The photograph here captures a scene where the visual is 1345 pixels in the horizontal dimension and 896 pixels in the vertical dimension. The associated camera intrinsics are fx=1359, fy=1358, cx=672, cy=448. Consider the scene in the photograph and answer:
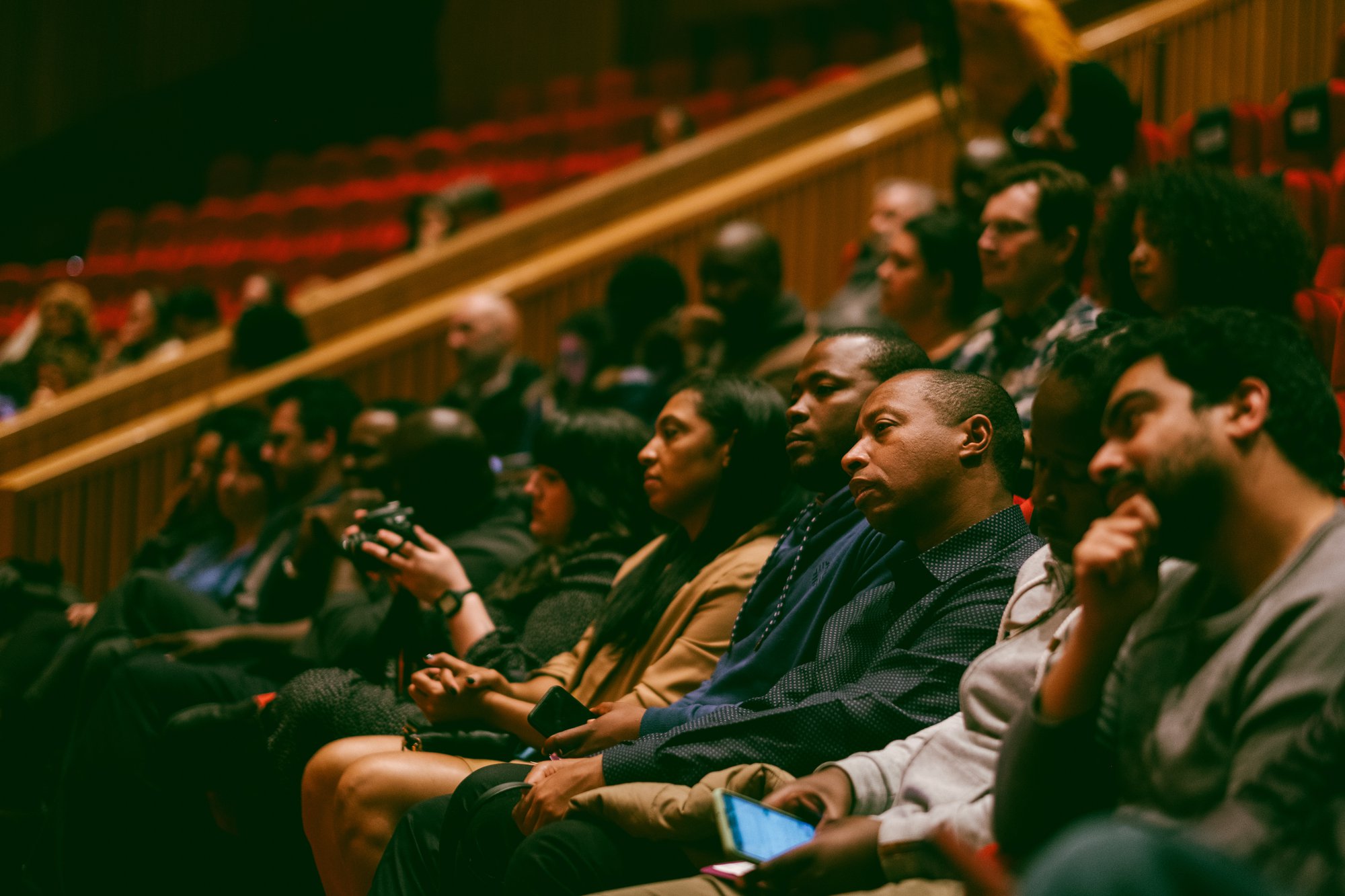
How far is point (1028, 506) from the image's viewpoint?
180 centimetres

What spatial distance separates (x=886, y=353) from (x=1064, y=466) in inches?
24.6

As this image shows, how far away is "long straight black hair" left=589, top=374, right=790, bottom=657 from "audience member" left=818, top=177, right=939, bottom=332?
1.25 metres

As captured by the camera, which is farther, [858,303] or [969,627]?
[858,303]

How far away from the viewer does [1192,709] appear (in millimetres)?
1038

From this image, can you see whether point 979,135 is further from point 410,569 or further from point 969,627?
point 969,627

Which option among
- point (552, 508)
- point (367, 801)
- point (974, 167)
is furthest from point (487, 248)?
point (367, 801)

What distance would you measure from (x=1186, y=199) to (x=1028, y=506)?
1.72 ft

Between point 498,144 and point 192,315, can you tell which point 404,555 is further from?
point 498,144

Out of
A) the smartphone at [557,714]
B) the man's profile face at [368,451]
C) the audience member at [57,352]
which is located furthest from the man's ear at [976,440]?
the audience member at [57,352]

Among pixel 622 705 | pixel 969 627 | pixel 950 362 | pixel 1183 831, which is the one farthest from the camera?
pixel 950 362

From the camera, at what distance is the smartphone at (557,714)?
1.82 metres

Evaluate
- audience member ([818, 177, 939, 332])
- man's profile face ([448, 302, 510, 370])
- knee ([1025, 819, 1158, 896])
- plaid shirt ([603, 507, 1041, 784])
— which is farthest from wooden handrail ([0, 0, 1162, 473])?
knee ([1025, 819, 1158, 896])

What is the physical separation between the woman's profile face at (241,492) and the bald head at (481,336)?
0.71 metres

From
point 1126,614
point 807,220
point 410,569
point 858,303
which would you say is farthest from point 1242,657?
point 807,220
